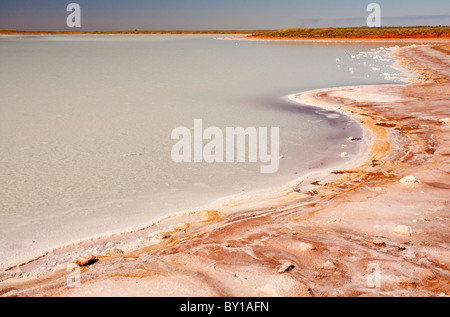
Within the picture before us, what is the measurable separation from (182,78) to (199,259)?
15.2m

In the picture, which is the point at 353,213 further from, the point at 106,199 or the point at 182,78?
the point at 182,78

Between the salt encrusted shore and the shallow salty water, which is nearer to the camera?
the salt encrusted shore

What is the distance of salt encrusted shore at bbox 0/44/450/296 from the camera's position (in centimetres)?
332

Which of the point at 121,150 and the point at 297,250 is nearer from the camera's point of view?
the point at 297,250

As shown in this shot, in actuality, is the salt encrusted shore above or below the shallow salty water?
below

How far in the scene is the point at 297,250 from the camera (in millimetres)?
3912

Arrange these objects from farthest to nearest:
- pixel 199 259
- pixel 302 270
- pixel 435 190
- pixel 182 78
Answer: pixel 182 78 → pixel 435 190 → pixel 199 259 → pixel 302 270

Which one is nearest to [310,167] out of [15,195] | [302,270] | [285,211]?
[285,211]

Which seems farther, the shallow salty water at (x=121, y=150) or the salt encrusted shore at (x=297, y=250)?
the shallow salty water at (x=121, y=150)

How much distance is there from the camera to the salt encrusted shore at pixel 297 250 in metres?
3.32

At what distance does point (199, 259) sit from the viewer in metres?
3.78
